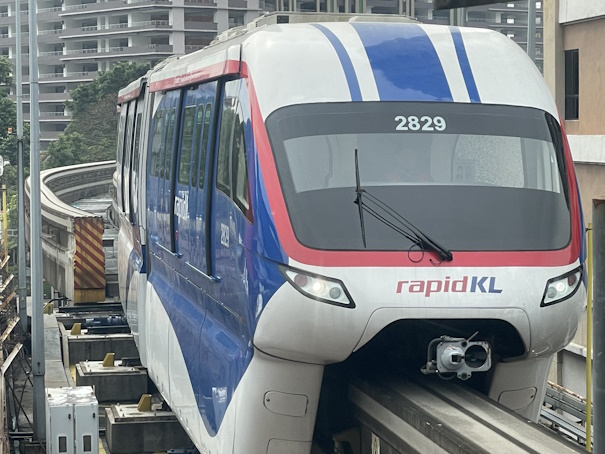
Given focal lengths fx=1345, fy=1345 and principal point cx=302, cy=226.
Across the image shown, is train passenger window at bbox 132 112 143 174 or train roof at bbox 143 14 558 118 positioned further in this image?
train passenger window at bbox 132 112 143 174

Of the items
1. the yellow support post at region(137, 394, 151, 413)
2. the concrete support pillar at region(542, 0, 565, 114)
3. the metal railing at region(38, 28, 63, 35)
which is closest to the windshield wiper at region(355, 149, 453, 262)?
the yellow support post at region(137, 394, 151, 413)

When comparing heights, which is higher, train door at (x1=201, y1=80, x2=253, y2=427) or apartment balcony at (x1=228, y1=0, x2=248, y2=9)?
apartment balcony at (x1=228, y1=0, x2=248, y2=9)

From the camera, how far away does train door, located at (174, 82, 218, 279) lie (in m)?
10.1

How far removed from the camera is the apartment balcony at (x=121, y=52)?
111 m

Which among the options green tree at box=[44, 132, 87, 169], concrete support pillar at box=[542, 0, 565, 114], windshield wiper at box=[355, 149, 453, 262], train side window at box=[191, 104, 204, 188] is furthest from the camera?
green tree at box=[44, 132, 87, 169]

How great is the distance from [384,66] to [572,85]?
15.1 metres

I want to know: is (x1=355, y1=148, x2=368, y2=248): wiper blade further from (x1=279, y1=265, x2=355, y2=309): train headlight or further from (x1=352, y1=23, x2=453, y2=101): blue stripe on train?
(x1=352, y1=23, x2=453, y2=101): blue stripe on train

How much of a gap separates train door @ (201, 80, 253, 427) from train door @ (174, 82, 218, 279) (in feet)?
1.14

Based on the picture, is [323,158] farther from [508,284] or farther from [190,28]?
[190,28]

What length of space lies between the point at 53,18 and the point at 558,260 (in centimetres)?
11466

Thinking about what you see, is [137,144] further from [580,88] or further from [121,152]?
[580,88]

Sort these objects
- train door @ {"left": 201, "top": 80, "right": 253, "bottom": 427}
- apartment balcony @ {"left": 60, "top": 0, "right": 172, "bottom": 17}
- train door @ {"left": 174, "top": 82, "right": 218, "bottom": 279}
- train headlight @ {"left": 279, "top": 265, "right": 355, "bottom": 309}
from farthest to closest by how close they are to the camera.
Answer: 1. apartment balcony @ {"left": 60, "top": 0, "right": 172, "bottom": 17}
2. train door @ {"left": 174, "top": 82, "right": 218, "bottom": 279}
3. train door @ {"left": 201, "top": 80, "right": 253, "bottom": 427}
4. train headlight @ {"left": 279, "top": 265, "right": 355, "bottom": 309}

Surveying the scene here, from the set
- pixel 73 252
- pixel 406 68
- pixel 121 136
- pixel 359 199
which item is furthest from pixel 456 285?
pixel 73 252

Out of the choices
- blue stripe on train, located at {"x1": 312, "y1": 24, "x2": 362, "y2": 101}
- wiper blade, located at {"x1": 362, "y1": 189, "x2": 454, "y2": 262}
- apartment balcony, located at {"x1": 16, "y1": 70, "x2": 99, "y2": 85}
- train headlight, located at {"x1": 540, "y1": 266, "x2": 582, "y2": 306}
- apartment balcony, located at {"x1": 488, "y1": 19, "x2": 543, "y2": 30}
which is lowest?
train headlight, located at {"x1": 540, "y1": 266, "x2": 582, "y2": 306}
